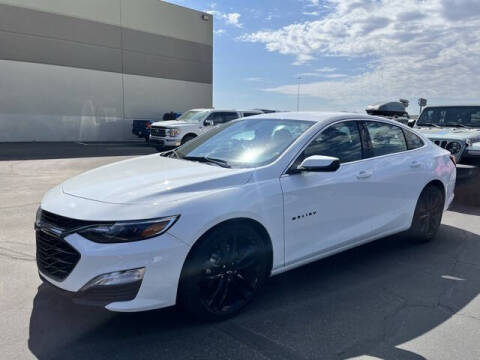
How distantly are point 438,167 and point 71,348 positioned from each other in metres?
4.62

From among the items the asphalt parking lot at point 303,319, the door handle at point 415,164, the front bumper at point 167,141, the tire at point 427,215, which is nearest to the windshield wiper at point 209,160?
the asphalt parking lot at point 303,319

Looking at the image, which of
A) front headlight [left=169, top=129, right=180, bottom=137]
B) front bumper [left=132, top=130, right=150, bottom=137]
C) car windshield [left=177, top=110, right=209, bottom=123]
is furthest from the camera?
front bumper [left=132, top=130, right=150, bottom=137]

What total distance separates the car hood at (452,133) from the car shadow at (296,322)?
4.07 metres

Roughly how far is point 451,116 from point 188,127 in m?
9.88

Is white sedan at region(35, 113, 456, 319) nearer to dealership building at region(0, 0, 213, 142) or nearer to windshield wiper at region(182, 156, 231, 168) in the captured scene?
windshield wiper at region(182, 156, 231, 168)

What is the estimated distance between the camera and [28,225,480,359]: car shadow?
2812mm

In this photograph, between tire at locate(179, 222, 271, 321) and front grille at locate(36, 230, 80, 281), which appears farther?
tire at locate(179, 222, 271, 321)

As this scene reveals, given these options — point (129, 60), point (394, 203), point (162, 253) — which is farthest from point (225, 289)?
point (129, 60)

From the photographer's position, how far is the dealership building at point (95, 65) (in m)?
20.8

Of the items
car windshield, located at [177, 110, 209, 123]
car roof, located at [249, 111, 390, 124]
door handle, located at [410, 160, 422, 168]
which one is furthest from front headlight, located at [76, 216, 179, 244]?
car windshield, located at [177, 110, 209, 123]

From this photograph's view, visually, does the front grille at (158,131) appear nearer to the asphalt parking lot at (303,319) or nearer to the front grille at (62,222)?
the asphalt parking lot at (303,319)

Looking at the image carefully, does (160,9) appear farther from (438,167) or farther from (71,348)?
(71,348)

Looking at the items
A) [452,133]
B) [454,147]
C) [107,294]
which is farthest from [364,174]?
[452,133]

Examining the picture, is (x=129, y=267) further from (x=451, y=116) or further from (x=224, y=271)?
(x=451, y=116)
